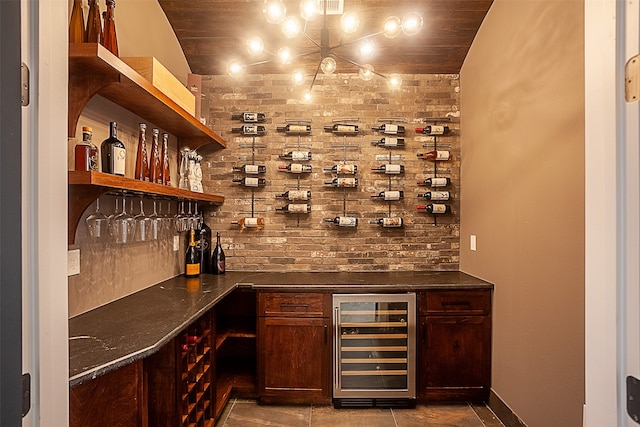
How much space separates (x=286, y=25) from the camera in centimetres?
210

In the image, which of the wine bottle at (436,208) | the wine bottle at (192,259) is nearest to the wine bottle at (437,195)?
the wine bottle at (436,208)

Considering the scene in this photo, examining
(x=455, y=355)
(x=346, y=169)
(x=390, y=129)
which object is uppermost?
(x=390, y=129)

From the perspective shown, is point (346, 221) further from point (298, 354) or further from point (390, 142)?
point (298, 354)

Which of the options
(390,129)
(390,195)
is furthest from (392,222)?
(390,129)

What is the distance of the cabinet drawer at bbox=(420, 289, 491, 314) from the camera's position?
9.66 feet

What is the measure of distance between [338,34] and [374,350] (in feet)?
8.13

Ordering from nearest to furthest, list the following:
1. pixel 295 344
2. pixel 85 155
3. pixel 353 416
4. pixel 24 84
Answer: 1. pixel 24 84
2. pixel 85 155
3. pixel 353 416
4. pixel 295 344

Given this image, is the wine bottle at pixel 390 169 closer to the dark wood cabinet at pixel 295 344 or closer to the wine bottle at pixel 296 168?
the wine bottle at pixel 296 168

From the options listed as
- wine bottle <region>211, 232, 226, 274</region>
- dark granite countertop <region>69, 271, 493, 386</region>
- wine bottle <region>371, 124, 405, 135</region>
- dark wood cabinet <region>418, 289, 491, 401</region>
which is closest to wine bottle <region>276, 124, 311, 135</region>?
wine bottle <region>371, 124, 405, 135</region>

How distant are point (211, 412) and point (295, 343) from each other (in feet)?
2.36

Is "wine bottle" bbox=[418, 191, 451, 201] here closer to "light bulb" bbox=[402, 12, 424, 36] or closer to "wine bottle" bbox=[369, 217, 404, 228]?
"wine bottle" bbox=[369, 217, 404, 228]

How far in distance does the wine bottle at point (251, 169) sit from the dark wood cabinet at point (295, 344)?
1103 millimetres

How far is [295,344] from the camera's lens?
297cm

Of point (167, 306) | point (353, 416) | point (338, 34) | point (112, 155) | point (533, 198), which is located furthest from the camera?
point (338, 34)
